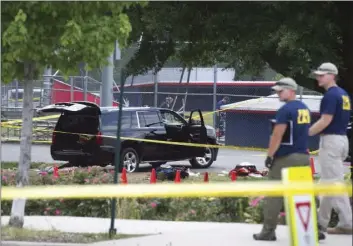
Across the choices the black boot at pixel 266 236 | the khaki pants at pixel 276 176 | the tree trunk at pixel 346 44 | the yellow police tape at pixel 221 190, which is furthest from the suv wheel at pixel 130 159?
the yellow police tape at pixel 221 190

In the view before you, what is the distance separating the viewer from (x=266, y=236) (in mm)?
6211

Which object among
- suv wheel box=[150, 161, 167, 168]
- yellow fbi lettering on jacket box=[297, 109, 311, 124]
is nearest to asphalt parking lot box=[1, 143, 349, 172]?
suv wheel box=[150, 161, 167, 168]

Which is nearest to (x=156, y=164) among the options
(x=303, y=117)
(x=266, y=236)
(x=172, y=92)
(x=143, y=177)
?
(x=143, y=177)

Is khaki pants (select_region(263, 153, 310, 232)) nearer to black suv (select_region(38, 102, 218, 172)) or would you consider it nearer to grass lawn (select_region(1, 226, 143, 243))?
grass lawn (select_region(1, 226, 143, 243))

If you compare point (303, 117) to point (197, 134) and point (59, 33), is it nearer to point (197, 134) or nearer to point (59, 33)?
point (59, 33)

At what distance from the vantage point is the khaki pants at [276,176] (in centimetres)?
550

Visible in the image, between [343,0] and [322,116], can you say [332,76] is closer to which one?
[322,116]

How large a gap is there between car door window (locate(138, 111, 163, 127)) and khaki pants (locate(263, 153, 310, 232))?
5709 millimetres

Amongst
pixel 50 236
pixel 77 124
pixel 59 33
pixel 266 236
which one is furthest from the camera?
pixel 77 124

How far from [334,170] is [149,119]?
6.31m

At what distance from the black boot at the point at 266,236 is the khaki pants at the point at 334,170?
1.69 feet

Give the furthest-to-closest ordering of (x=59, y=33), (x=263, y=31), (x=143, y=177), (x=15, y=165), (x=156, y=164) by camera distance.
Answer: (x=156, y=164) < (x=15, y=165) < (x=143, y=177) < (x=263, y=31) < (x=59, y=33)

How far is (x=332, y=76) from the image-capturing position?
5.60 m

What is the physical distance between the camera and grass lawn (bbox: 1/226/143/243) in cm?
714
